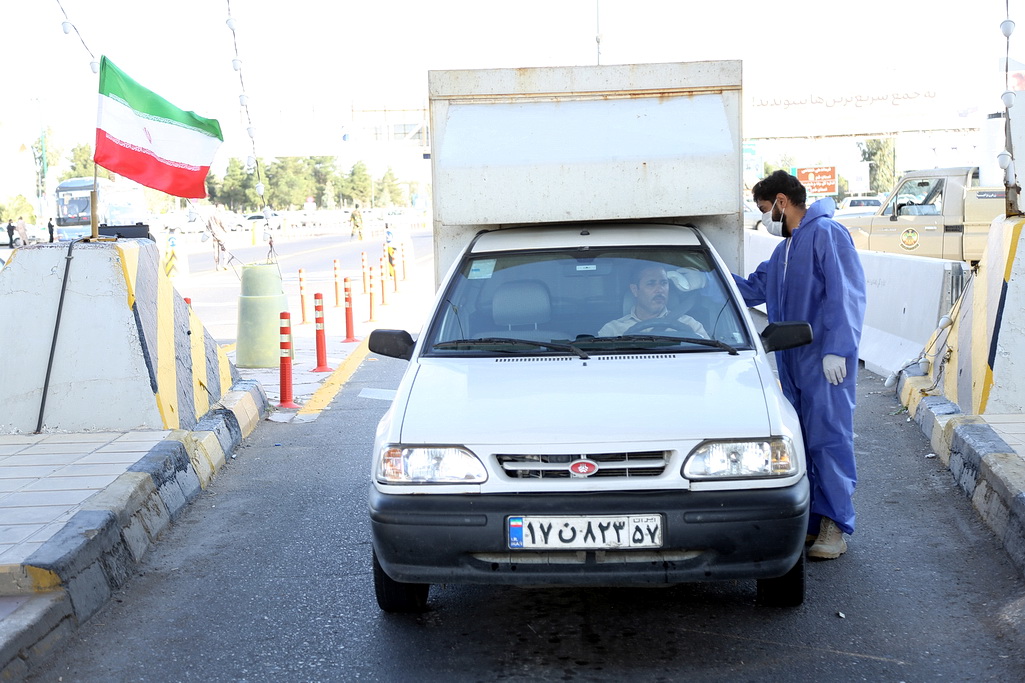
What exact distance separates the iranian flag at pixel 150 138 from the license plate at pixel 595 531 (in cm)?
501

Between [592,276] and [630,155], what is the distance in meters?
1.16

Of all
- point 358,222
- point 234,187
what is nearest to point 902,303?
point 358,222

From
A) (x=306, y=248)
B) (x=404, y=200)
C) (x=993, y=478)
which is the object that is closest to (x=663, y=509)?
(x=993, y=478)

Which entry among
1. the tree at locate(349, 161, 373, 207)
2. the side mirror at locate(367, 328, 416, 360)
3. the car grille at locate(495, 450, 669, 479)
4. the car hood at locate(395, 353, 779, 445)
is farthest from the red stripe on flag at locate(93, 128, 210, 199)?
the tree at locate(349, 161, 373, 207)

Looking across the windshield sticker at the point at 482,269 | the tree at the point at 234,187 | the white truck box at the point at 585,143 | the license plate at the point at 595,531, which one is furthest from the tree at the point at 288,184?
the license plate at the point at 595,531

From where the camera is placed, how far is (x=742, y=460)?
386 cm

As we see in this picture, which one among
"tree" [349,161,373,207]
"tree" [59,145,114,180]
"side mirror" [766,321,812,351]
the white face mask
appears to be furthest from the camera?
"tree" [349,161,373,207]

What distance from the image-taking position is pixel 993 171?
18.3 m

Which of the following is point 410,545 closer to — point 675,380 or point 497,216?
point 675,380

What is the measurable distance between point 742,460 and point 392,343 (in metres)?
1.74

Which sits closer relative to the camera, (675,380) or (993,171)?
(675,380)

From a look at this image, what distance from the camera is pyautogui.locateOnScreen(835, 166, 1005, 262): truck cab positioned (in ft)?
56.6

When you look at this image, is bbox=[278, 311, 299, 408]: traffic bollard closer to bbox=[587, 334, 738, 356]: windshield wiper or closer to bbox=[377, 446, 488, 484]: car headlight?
bbox=[587, 334, 738, 356]: windshield wiper

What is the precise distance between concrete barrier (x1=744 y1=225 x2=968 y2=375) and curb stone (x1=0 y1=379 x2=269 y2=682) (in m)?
6.07
